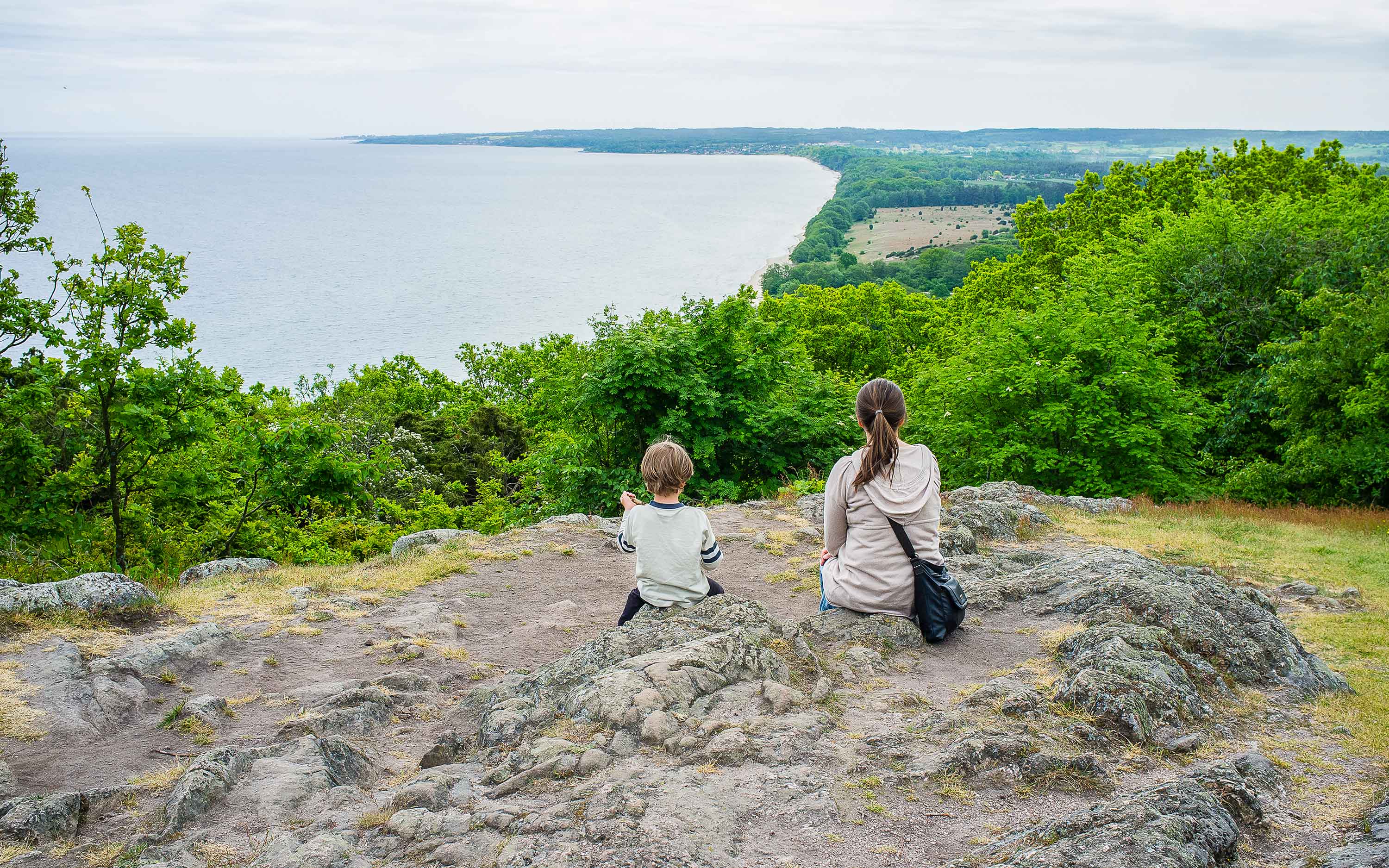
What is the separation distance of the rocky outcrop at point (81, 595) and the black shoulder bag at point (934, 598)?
7942 mm

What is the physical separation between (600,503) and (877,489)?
11.0 metres

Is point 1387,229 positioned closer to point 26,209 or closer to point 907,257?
point 26,209

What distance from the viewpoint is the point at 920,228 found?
16475cm

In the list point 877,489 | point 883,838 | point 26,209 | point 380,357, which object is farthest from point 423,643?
point 380,357

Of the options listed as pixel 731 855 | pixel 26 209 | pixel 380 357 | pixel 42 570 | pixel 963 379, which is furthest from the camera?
pixel 380 357

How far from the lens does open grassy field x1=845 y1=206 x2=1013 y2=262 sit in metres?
140

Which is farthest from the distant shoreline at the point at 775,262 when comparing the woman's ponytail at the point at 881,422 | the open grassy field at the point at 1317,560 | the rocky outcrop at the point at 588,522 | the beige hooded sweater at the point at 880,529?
the woman's ponytail at the point at 881,422

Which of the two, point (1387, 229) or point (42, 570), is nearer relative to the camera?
point (42, 570)

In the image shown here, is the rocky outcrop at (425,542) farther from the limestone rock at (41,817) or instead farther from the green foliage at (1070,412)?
the green foliage at (1070,412)

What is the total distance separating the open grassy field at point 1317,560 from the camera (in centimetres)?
659

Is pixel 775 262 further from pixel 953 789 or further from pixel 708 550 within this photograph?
pixel 953 789

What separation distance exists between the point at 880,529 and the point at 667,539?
5.55ft

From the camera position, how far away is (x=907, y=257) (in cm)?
12650

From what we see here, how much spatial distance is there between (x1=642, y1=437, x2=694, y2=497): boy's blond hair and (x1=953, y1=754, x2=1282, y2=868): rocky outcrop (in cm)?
332
